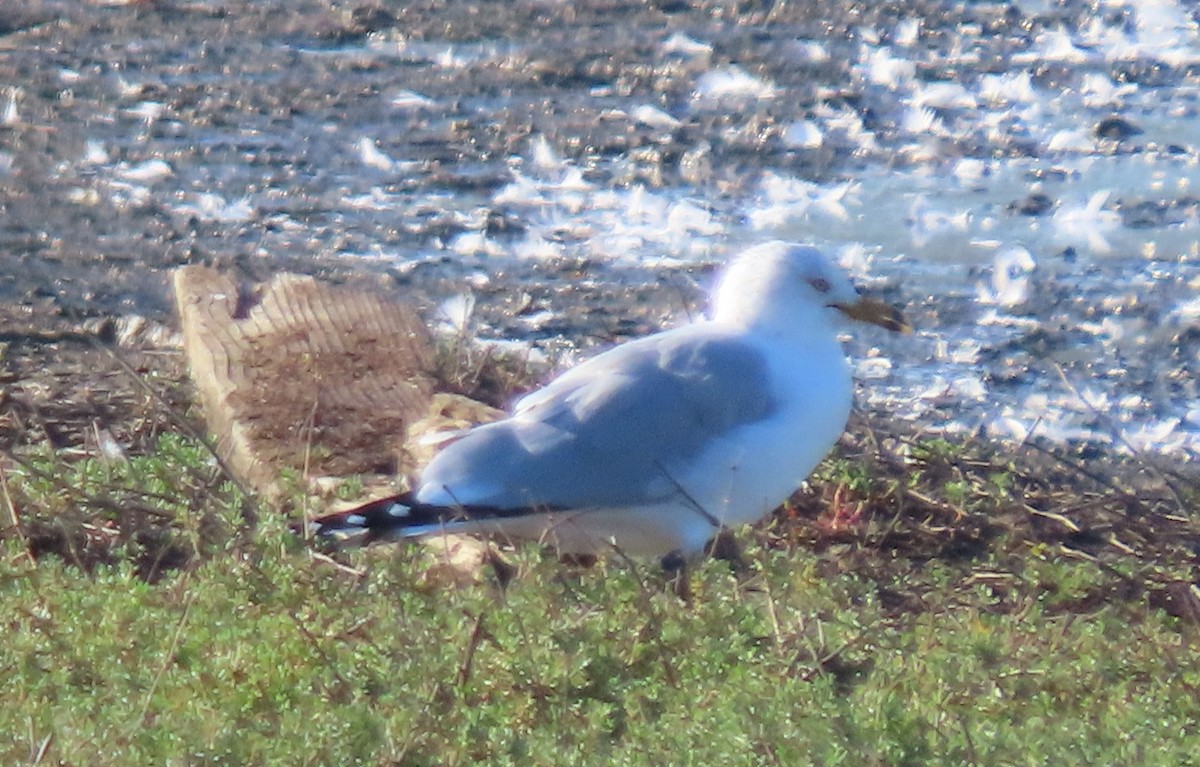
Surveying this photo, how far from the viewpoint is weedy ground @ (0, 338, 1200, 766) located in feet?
13.0

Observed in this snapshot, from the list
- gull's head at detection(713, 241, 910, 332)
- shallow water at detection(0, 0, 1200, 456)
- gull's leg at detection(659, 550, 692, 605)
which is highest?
gull's head at detection(713, 241, 910, 332)

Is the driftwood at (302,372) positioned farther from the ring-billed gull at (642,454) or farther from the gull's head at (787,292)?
the gull's head at (787,292)

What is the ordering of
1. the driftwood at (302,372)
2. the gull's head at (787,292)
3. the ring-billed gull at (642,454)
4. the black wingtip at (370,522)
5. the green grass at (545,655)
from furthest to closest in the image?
the driftwood at (302,372)
the gull's head at (787,292)
the ring-billed gull at (642,454)
the black wingtip at (370,522)
the green grass at (545,655)

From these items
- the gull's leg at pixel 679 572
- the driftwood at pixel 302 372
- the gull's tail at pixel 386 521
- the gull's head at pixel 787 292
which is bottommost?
the driftwood at pixel 302 372

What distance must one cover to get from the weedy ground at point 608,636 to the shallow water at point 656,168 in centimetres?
97

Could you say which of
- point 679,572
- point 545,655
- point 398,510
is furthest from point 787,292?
point 545,655

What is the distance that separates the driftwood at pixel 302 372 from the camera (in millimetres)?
5746

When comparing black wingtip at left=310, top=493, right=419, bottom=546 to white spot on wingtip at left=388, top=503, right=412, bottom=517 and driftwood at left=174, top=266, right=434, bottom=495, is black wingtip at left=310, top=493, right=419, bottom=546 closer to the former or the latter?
white spot on wingtip at left=388, top=503, right=412, bottom=517

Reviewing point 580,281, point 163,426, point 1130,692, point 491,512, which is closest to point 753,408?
point 491,512

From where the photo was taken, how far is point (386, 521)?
4750mm

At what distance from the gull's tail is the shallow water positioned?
220 centimetres

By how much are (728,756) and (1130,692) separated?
101 cm

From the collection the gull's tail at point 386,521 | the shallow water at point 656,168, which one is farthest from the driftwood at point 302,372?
the shallow water at point 656,168

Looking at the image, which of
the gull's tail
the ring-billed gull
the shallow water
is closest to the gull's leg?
the ring-billed gull
